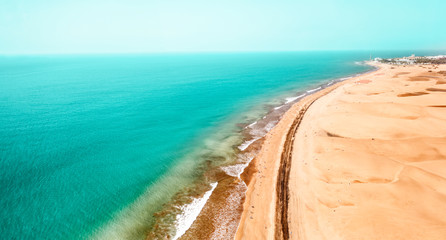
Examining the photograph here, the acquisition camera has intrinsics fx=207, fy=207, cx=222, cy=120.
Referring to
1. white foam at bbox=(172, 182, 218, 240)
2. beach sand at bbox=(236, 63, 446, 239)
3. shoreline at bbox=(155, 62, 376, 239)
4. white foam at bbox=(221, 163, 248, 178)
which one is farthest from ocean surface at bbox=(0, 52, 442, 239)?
beach sand at bbox=(236, 63, 446, 239)

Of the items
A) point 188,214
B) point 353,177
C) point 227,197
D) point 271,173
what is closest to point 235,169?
point 271,173

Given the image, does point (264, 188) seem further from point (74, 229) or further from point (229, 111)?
point (229, 111)

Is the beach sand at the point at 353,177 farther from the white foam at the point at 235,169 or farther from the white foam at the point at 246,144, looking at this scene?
the white foam at the point at 246,144

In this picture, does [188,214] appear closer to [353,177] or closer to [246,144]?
[246,144]

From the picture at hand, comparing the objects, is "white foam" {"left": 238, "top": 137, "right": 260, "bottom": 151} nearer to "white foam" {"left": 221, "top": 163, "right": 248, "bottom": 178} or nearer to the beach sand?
the beach sand

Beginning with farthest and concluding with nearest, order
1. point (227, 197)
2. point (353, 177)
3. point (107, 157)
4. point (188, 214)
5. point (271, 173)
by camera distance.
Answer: point (107, 157), point (271, 173), point (227, 197), point (353, 177), point (188, 214)

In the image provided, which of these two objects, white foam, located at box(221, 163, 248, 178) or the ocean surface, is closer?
the ocean surface
